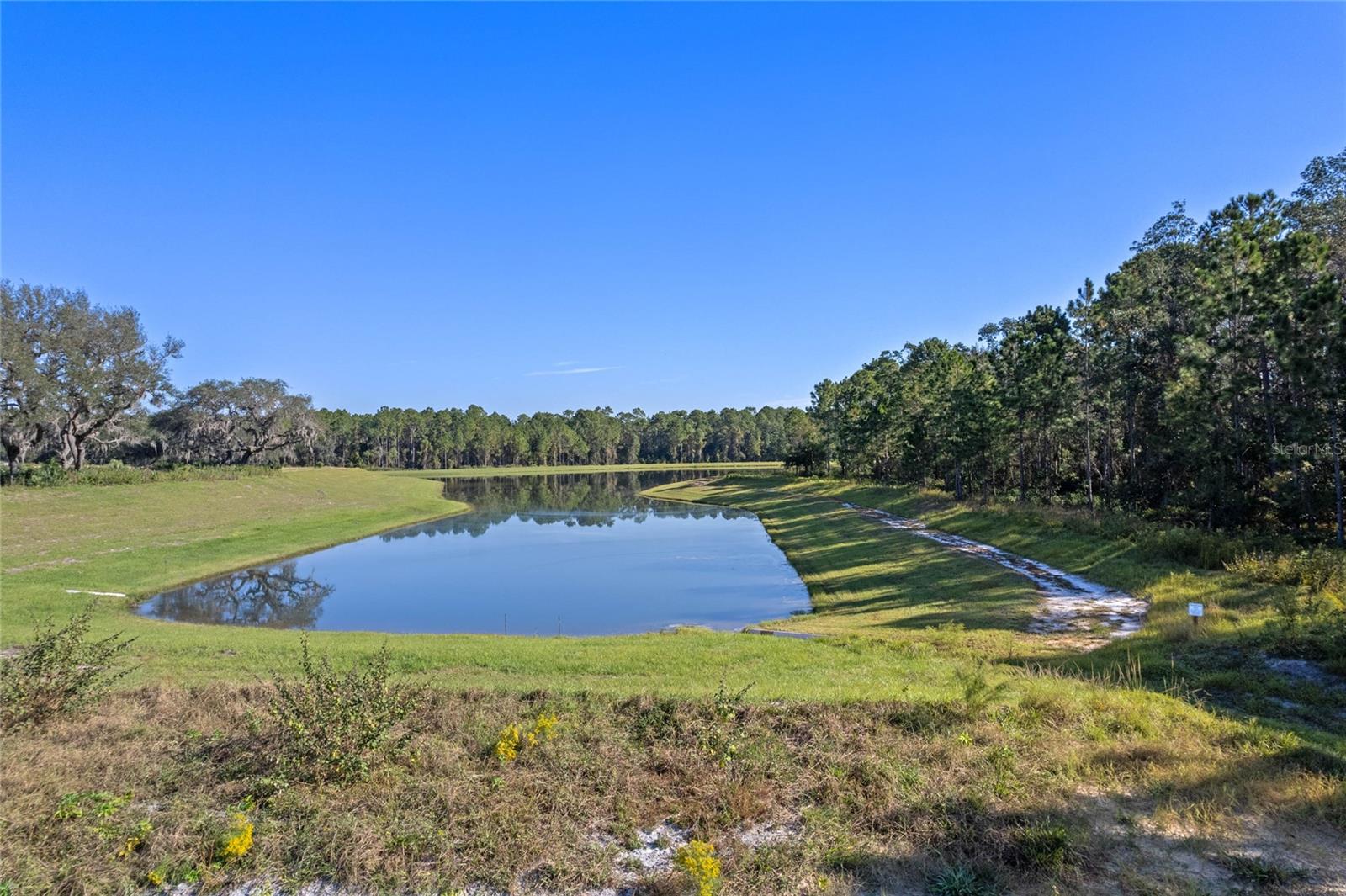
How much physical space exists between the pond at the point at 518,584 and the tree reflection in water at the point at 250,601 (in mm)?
62

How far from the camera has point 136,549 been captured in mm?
33250

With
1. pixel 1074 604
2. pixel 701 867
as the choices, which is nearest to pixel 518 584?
pixel 1074 604

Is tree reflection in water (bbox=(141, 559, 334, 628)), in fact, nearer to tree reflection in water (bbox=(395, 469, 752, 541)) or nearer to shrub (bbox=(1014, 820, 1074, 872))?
tree reflection in water (bbox=(395, 469, 752, 541))

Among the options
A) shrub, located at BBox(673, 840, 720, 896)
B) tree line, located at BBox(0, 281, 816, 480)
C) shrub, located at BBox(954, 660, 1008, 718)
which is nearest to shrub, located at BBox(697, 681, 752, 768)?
shrub, located at BBox(673, 840, 720, 896)

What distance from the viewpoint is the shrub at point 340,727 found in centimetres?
661

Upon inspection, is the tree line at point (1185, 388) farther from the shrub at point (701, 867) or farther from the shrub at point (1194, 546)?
the shrub at point (701, 867)

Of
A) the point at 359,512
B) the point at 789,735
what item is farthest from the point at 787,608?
the point at 359,512

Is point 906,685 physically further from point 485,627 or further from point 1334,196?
point 1334,196

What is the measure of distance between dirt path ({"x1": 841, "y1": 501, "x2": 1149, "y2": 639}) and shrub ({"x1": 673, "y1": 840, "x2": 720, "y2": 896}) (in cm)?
1314

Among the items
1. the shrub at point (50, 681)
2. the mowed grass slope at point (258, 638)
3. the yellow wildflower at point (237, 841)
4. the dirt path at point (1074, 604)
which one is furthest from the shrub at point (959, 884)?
the dirt path at point (1074, 604)

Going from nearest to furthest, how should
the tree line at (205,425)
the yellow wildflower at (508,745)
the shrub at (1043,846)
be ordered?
the shrub at (1043,846)
the yellow wildflower at (508,745)
the tree line at (205,425)

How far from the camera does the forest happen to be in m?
21.9

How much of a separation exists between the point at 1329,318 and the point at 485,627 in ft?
84.9

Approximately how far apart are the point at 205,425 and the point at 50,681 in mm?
85516
